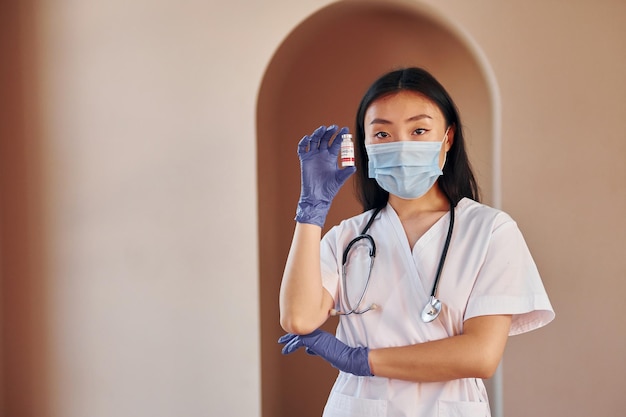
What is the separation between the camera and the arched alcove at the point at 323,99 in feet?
9.89

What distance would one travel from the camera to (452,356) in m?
1.40

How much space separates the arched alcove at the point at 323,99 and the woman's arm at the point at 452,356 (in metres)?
1.55

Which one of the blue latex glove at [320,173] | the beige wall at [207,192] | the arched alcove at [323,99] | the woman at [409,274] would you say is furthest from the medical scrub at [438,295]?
the arched alcove at [323,99]

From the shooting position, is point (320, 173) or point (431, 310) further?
point (320, 173)

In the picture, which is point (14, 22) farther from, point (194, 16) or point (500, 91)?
point (500, 91)

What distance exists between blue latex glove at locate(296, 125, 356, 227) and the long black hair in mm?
133

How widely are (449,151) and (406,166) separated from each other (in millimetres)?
176

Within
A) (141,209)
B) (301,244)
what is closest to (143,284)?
(141,209)

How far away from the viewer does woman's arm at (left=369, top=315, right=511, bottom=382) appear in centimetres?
140

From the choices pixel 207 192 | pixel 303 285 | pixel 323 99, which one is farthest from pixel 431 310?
pixel 323 99

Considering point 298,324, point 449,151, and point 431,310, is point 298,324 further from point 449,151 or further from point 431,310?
point 449,151

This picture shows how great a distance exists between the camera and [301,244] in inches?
60.0

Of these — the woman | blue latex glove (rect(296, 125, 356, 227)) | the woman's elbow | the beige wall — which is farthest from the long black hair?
the beige wall

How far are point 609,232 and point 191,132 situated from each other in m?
1.75
